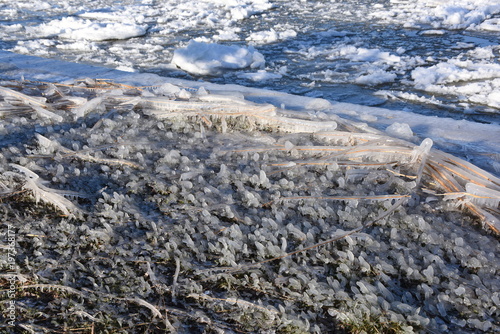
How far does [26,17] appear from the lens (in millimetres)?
8039

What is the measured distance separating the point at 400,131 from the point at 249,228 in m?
0.96

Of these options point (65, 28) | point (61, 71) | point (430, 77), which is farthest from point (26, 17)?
point (430, 77)

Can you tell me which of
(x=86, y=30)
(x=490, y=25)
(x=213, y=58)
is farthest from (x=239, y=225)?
(x=490, y=25)

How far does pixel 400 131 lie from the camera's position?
6.70 ft

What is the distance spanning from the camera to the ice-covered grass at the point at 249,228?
1199mm

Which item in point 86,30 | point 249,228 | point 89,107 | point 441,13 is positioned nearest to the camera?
point 249,228

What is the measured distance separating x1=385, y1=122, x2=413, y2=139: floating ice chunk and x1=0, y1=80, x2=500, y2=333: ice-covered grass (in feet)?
0.05

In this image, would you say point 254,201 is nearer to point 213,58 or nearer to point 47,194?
point 47,194

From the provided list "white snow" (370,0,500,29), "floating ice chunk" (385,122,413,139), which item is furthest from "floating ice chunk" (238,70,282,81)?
"floating ice chunk" (385,122,413,139)

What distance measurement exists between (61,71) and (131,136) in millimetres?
1562

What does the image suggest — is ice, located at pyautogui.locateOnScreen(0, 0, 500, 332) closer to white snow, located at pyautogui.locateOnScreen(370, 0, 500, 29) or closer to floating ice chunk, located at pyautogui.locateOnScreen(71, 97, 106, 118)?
floating ice chunk, located at pyautogui.locateOnScreen(71, 97, 106, 118)

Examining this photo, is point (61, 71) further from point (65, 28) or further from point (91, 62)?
point (65, 28)

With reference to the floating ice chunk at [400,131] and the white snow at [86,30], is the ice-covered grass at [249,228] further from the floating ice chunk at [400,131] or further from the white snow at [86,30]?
the white snow at [86,30]

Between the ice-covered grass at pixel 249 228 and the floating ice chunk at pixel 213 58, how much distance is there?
333 cm
